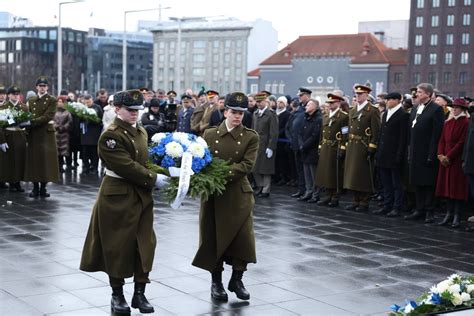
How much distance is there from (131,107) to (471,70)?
110m

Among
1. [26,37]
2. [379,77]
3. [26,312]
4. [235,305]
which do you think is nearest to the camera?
[26,312]

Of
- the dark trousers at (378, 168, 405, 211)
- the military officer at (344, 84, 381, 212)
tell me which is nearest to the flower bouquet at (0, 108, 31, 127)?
the military officer at (344, 84, 381, 212)

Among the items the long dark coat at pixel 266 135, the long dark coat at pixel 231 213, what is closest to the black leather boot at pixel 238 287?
the long dark coat at pixel 231 213

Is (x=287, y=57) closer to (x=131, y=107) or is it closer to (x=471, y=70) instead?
(x=471, y=70)

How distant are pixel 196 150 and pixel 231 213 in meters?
0.78

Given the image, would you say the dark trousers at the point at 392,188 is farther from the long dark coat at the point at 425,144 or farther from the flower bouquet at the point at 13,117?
the flower bouquet at the point at 13,117

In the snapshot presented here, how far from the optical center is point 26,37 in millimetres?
121375

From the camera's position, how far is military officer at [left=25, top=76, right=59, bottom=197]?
43.4ft

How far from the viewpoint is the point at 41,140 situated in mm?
13477

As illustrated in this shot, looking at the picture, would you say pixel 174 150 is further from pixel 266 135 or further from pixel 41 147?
pixel 266 135

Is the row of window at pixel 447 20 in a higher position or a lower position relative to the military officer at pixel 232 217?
higher

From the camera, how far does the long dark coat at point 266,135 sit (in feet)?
47.7

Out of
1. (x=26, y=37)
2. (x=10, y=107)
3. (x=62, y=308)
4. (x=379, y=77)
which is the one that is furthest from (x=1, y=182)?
(x=26, y=37)

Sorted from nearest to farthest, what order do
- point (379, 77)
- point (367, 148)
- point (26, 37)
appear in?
1. point (367, 148)
2. point (379, 77)
3. point (26, 37)
